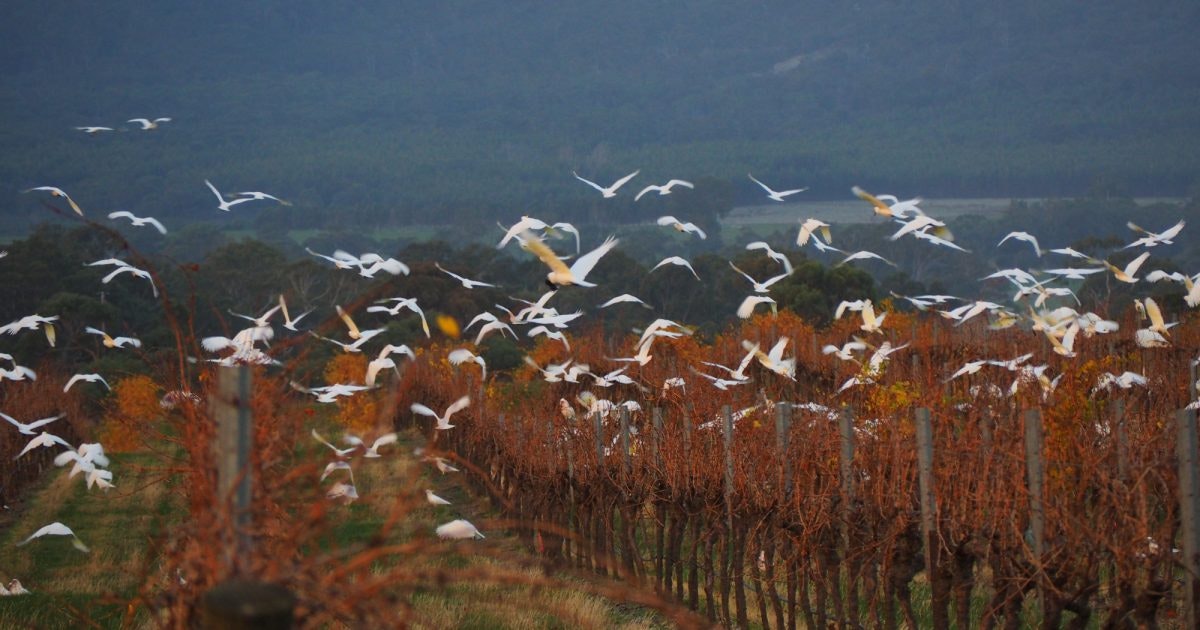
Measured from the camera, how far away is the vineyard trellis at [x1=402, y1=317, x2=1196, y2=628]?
648 cm

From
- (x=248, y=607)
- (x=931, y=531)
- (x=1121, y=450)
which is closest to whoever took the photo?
(x=248, y=607)

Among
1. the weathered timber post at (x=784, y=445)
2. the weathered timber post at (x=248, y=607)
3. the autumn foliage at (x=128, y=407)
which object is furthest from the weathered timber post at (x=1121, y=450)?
the autumn foliage at (x=128, y=407)

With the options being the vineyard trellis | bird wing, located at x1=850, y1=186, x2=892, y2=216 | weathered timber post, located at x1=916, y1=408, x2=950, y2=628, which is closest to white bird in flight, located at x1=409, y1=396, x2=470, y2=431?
the vineyard trellis

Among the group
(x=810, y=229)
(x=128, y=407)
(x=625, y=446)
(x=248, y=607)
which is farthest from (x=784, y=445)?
(x=128, y=407)

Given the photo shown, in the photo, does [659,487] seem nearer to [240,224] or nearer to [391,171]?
[240,224]

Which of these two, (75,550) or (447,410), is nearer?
(447,410)

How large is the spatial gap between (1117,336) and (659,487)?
14863 mm

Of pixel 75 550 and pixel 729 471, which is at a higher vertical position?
pixel 729 471

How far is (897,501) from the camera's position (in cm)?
772

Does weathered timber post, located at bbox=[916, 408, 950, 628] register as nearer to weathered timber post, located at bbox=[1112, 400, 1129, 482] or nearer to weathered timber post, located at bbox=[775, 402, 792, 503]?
weathered timber post, located at bbox=[1112, 400, 1129, 482]

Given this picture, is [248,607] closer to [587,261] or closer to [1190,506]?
[1190,506]

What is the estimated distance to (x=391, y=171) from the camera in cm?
17562

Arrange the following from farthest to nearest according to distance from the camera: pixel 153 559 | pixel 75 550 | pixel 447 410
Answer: pixel 75 550, pixel 447 410, pixel 153 559

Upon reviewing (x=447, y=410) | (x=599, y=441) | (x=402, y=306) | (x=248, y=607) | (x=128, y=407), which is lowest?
(x=128, y=407)
